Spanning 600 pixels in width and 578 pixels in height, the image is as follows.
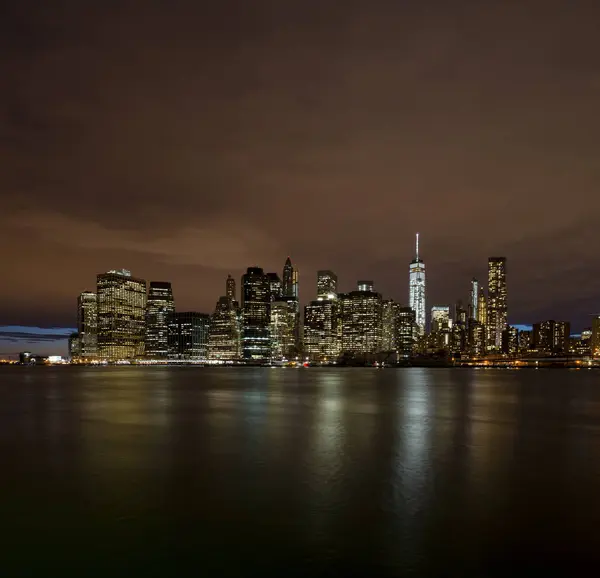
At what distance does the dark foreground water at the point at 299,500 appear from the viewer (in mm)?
16047

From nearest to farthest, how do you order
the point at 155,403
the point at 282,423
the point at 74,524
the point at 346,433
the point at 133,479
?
1. the point at 74,524
2. the point at 133,479
3. the point at 346,433
4. the point at 282,423
5. the point at 155,403

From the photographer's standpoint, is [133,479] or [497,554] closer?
[497,554]

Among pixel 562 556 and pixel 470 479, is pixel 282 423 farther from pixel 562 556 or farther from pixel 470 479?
pixel 562 556

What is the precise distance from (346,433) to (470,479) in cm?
1653

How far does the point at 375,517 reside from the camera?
20109 millimetres

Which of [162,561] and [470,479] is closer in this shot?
[162,561]

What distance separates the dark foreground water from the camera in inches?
632

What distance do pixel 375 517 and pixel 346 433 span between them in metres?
22.3

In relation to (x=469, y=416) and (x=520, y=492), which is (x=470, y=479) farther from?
(x=469, y=416)

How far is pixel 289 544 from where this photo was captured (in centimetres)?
1736

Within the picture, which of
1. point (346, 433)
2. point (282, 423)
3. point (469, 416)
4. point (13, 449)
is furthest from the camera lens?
point (469, 416)

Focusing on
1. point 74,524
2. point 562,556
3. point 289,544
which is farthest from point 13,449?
point 562,556

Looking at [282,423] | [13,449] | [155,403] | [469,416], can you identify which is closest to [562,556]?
[13,449]

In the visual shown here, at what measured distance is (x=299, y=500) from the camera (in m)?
22.7
